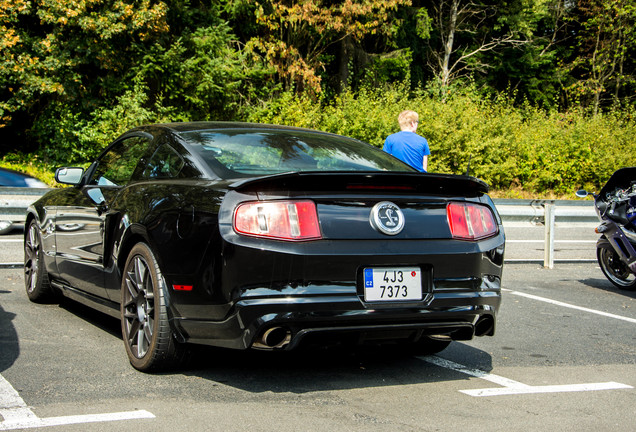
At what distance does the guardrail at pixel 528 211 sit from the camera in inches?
387

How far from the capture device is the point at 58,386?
408 centimetres

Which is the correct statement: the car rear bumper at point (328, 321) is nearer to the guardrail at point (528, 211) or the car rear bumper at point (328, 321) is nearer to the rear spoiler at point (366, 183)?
the rear spoiler at point (366, 183)

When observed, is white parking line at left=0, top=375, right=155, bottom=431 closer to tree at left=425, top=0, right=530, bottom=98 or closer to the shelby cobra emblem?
the shelby cobra emblem

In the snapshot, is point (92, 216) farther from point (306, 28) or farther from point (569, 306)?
point (306, 28)

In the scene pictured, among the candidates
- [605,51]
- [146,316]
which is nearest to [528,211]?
[146,316]

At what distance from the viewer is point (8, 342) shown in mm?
5047

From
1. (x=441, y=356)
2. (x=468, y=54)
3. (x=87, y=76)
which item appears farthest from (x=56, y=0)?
(x=468, y=54)

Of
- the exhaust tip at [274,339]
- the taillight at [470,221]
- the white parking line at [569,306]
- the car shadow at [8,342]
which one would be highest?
the taillight at [470,221]

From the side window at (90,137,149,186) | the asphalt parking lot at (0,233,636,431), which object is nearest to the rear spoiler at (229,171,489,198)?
the asphalt parking lot at (0,233,636,431)

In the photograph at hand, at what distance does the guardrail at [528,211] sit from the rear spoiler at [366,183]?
652 cm

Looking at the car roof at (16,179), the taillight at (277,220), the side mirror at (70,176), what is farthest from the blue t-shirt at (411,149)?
the car roof at (16,179)

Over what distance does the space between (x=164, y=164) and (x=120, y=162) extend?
888 mm

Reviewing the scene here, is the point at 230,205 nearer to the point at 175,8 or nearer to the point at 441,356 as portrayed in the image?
the point at 441,356

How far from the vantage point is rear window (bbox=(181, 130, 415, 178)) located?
4430 mm
